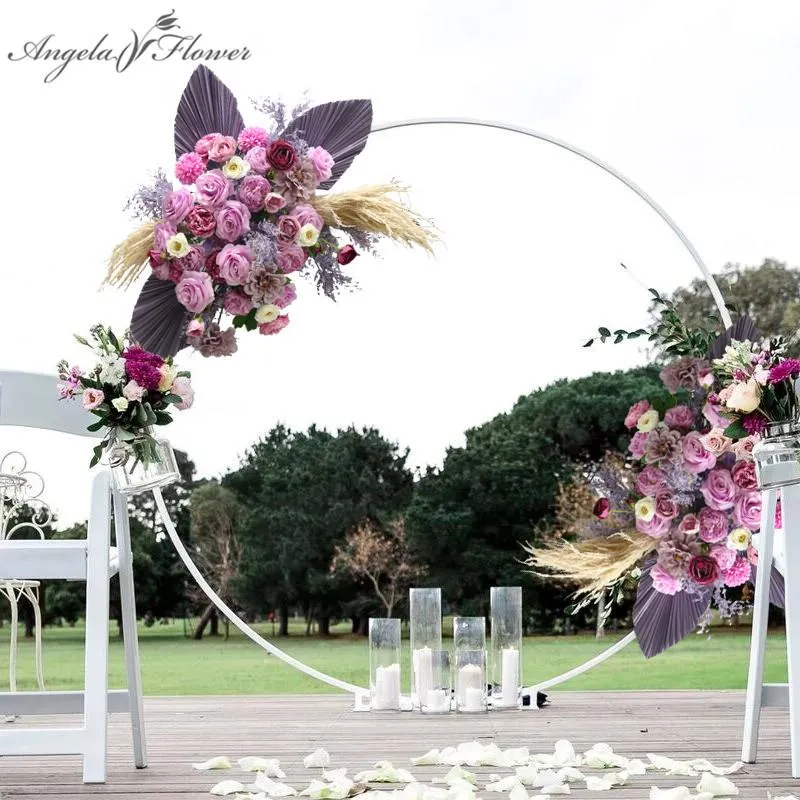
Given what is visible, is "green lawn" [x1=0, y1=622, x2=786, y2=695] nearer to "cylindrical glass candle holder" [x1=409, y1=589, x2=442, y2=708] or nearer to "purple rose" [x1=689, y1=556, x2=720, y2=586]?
"cylindrical glass candle holder" [x1=409, y1=589, x2=442, y2=708]

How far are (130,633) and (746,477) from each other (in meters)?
1.80

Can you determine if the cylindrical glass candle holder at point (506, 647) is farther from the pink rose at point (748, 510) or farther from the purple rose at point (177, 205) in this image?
the purple rose at point (177, 205)

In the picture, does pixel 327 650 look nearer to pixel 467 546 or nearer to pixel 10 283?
pixel 467 546

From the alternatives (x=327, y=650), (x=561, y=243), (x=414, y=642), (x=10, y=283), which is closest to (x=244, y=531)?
(x=327, y=650)

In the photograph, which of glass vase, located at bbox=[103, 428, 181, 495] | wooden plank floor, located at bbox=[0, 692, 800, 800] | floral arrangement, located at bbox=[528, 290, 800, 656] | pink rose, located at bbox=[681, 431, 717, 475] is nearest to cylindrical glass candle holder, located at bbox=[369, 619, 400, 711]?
wooden plank floor, located at bbox=[0, 692, 800, 800]

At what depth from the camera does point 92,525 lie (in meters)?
2.33

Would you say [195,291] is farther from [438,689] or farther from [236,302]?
[438,689]

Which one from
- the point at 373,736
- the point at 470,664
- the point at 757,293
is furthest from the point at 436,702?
the point at 757,293

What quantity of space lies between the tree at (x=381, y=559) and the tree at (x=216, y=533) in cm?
92

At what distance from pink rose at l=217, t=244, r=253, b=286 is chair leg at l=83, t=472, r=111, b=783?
1188 mm

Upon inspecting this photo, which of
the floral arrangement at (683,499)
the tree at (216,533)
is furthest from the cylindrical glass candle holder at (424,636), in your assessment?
the tree at (216,533)

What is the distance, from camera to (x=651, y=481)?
11.2ft

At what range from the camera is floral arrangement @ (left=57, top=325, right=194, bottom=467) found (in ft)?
8.37

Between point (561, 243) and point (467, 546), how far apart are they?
272 centimetres
